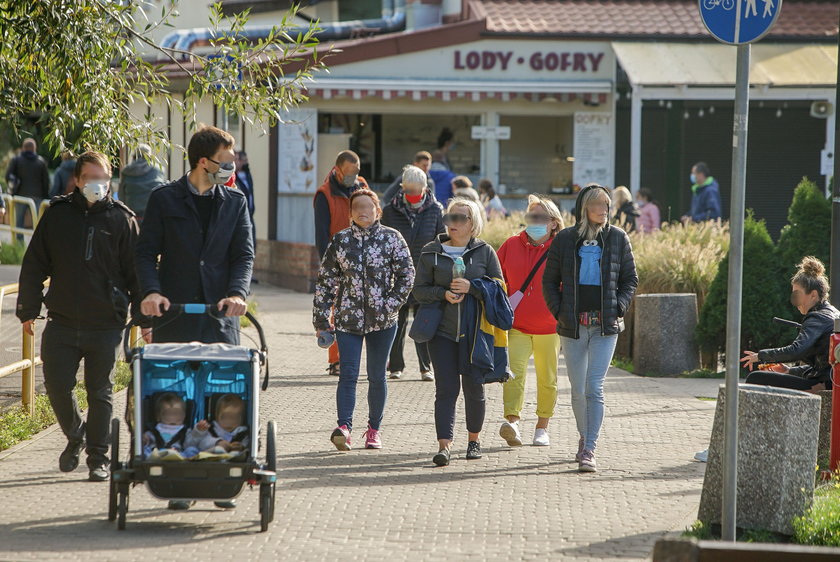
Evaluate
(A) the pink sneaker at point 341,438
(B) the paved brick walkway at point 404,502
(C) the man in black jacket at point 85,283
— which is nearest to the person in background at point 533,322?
(B) the paved brick walkway at point 404,502

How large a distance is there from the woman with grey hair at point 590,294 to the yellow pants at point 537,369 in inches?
22.7

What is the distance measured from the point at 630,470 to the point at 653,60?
16187 mm

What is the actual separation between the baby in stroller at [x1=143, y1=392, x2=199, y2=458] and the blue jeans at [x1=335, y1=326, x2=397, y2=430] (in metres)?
2.27

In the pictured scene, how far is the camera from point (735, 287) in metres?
5.82

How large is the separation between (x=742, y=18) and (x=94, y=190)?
349cm

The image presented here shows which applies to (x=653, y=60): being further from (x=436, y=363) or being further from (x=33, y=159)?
(x=436, y=363)

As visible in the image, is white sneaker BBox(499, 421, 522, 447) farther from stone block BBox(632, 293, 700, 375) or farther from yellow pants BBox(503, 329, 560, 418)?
stone block BBox(632, 293, 700, 375)

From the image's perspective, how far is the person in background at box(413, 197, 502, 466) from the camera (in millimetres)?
8430

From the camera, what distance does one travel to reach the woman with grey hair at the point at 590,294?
329 inches

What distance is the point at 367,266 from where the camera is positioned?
8727mm

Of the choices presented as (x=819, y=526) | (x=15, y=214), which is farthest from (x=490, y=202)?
(x=819, y=526)

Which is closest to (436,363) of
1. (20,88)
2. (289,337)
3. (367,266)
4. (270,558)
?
(367,266)

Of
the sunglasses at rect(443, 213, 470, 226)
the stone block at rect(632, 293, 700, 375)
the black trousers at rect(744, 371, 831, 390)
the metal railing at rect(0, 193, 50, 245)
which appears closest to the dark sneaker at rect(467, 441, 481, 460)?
the sunglasses at rect(443, 213, 470, 226)

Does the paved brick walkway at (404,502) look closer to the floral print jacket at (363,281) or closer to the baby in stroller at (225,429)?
the baby in stroller at (225,429)
